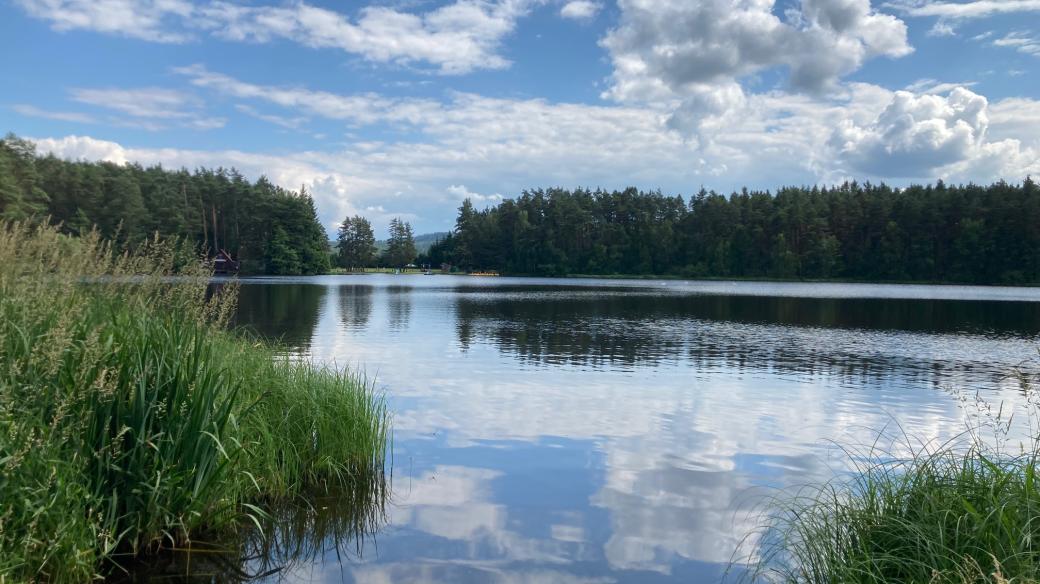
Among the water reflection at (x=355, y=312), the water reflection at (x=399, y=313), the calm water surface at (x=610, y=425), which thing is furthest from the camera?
the water reflection at (x=399, y=313)

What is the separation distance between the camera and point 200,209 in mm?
116750

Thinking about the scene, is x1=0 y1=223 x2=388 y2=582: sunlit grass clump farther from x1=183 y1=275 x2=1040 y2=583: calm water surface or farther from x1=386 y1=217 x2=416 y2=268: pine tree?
x1=386 y1=217 x2=416 y2=268: pine tree

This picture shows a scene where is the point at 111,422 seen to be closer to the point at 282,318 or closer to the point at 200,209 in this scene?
the point at 282,318

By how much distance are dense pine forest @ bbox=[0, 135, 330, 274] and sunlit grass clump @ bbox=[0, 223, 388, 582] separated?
323 ft

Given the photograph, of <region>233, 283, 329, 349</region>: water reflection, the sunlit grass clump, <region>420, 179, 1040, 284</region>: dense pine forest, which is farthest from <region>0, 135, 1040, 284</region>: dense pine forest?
the sunlit grass clump

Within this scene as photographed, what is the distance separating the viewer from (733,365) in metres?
22.7

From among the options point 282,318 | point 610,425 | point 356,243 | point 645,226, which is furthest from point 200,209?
point 610,425

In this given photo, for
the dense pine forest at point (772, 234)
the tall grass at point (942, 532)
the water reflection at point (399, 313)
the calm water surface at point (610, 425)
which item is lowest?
the calm water surface at point (610, 425)

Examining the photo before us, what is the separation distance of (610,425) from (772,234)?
397 feet

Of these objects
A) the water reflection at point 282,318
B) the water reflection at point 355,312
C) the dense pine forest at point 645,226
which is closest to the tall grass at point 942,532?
the water reflection at point 282,318

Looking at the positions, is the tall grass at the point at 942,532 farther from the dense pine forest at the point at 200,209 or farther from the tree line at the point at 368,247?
the tree line at the point at 368,247

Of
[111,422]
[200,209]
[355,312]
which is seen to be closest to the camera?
[111,422]

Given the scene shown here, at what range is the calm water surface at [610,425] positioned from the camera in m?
7.73

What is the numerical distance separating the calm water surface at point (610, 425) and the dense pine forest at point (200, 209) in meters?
77.6
